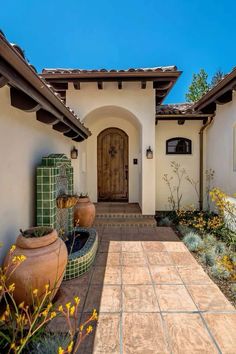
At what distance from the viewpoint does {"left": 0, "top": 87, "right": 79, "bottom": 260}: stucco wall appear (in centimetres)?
313

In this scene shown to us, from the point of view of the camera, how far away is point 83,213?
6055mm

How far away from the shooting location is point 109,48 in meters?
13.3

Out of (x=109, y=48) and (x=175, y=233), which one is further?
(x=109, y=48)

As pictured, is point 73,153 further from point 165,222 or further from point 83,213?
point 165,222

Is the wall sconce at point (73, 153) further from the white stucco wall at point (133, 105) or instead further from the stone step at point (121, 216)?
the stone step at point (121, 216)

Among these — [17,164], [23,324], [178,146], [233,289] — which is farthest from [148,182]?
[23,324]

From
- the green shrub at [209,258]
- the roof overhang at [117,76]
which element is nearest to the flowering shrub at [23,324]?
the green shrub at [209,258]

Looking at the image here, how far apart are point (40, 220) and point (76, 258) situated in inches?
37.7

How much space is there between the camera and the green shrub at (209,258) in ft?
14.5

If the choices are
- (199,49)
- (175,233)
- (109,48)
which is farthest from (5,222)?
(199,49)

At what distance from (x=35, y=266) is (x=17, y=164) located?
162 cm

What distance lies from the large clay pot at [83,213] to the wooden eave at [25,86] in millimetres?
2570

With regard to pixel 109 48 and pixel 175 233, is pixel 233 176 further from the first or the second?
pixel 109 48

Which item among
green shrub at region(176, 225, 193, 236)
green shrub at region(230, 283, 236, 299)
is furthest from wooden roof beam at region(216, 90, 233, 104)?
green shrub at region(230, 283, 236, 299)
